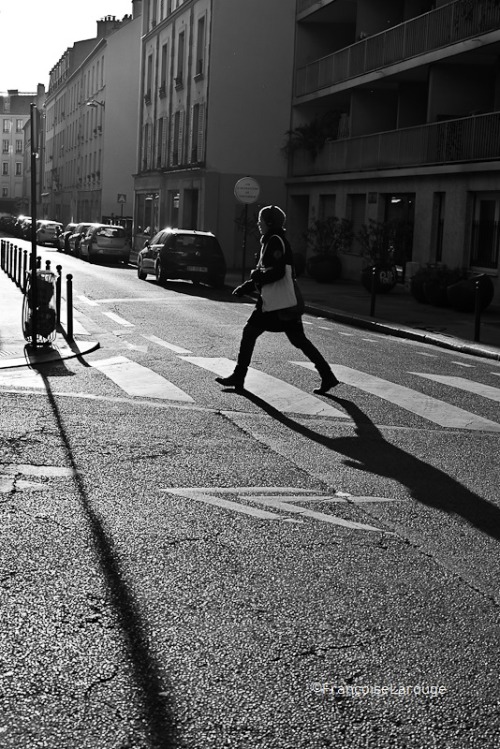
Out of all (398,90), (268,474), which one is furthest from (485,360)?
(398,90)

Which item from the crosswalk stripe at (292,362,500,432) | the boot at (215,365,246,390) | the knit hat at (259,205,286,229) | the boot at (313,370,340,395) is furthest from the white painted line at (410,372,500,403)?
the knit hat at (259,205,286,229)

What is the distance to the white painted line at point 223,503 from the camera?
244 inches

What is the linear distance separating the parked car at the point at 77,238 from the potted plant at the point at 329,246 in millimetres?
14221

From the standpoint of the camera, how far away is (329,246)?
118 ft

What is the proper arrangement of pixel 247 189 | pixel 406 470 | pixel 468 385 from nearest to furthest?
1. pixel 406 470
2. pixel 468 385
3. pixel 247 189

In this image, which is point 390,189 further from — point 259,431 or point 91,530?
point 91,530

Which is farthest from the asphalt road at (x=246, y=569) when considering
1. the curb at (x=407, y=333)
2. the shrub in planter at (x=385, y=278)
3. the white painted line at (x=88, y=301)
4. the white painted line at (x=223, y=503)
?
the shrub in planter at (x=385, y=278)

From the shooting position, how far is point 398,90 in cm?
3600

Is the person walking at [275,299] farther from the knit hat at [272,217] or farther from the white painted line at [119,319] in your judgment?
the white painted line at [119,319]

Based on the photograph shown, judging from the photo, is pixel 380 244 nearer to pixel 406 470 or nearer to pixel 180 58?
pixel 180 58

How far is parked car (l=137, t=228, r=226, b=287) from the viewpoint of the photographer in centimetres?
3028

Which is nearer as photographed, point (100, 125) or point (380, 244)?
point (380, 244)

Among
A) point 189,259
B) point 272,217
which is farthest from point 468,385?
point 189,259

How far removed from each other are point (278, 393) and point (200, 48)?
3865cm
